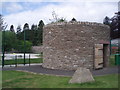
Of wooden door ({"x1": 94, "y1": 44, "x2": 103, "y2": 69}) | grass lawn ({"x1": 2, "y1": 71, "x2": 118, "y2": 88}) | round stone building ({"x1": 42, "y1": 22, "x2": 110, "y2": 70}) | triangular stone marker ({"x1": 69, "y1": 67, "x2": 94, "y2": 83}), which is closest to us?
grass lawn ({"x1": 2, "y1": 71, "x2": 118, "y2": 88})

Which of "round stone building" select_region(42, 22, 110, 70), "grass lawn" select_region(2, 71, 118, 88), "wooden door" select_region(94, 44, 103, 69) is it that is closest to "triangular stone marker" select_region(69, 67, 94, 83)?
"grass lawn" select_region(2, 71, 118, 88)

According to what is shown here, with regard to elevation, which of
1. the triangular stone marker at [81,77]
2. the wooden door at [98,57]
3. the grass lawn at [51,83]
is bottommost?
the grass lawn at [51,83]

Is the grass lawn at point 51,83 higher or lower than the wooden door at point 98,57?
lower

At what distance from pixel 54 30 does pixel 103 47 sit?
189 inches

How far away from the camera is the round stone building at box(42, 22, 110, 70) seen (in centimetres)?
1259

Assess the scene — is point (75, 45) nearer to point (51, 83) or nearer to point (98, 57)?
point (98, 57)

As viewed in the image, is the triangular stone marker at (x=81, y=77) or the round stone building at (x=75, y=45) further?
the round stone building at (x=75, y=45)

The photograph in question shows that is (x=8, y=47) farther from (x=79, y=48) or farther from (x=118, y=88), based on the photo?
(x=118, y=88)

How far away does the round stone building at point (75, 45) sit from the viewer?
41.3 ft

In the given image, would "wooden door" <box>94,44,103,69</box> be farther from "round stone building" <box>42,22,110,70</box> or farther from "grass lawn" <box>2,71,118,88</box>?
"grass lawn" <box>2,71,118,88</box>

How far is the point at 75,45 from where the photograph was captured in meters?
12.6

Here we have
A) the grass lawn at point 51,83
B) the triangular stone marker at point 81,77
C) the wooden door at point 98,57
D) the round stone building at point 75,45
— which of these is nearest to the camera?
the grass lawn at point 51,83

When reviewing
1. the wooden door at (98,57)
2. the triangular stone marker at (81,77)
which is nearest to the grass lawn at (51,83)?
the triangular stone marker at (81,77)

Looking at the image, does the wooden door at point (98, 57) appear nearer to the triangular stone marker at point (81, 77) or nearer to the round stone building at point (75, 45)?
the round stone building at point (75, 45)
